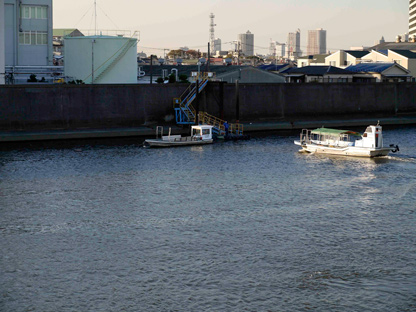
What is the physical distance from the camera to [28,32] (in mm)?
83000

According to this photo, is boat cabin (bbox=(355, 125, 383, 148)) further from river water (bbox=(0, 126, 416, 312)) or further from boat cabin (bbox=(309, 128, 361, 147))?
boat cabin (bbox=(309, 128, 361, 147))

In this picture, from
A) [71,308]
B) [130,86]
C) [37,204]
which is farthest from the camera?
[130,86]

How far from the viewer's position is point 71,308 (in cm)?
2202

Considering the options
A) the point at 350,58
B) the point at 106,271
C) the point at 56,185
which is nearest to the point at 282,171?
the point at 56,185

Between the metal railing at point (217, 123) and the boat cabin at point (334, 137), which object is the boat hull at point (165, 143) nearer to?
the metal railing at point (217, 123)

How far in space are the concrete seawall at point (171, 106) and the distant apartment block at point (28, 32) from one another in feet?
74.4

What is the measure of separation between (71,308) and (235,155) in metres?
30.8

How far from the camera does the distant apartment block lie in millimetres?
81688

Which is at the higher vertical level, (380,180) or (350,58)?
(350,58)

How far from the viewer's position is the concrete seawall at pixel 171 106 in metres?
61.1

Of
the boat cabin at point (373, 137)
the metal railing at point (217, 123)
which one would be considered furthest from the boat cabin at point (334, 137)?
the metal railing at point (217, 123)

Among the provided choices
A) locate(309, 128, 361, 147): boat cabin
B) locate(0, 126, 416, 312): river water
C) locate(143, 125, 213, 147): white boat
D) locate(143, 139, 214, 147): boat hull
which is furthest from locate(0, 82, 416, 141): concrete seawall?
locate(309, 128, 361, 147): boat cabin

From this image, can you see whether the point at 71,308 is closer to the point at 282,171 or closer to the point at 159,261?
the point at 159,261

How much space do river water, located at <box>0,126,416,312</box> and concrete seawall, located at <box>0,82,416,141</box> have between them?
12.5 meters
